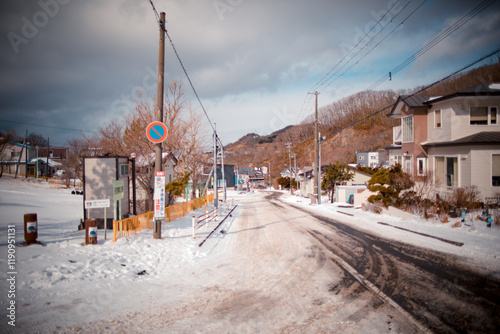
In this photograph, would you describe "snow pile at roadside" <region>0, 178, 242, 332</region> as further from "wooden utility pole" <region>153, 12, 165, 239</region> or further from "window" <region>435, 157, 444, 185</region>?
"window" <region>435, 157, 444, 185</region>

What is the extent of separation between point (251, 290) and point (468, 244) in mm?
8155

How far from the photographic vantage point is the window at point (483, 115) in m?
16.2

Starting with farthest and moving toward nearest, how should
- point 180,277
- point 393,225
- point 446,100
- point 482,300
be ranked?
point 446,100 < point 393,225 < point 180,277 < point 482,300

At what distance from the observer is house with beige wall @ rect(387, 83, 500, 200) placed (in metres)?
14.9

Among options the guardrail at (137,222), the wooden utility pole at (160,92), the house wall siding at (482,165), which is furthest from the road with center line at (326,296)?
the house wall siding at (482,165)

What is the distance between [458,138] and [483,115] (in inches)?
87.2

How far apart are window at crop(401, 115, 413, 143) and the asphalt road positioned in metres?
14.4

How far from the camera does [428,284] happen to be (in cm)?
574

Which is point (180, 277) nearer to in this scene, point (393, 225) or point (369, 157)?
point (393, 225)

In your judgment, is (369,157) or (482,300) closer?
(482,300)

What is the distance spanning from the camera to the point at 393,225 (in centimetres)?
1349

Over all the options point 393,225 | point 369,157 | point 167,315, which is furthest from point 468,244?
point 369,157

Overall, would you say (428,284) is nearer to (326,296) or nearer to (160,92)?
(326,296)

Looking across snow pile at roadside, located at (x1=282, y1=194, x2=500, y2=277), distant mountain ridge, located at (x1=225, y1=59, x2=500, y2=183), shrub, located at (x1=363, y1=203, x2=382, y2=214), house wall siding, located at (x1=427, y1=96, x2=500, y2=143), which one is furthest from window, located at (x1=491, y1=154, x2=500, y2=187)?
distant mountain ridge, located at (x1=225, y1=59, x2=500, y2=183)
